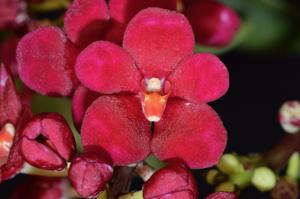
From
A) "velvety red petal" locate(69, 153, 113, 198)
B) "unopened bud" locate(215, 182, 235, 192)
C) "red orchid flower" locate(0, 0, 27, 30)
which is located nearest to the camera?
"velvety red petal" locate(69, 153, 113, 198)

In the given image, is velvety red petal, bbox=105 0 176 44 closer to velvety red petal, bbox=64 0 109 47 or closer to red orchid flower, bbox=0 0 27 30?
velvety red petal, bbox=64 0 109 47

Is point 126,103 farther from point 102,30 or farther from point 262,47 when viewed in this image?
point 262,47

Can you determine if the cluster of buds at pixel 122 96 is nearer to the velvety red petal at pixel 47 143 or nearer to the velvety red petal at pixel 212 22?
the velvety red petal at pixel 47 143

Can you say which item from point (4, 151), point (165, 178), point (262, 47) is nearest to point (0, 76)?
point (4, 151)

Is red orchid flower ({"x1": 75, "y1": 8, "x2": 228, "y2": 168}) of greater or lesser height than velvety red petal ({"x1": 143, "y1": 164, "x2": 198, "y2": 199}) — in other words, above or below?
above

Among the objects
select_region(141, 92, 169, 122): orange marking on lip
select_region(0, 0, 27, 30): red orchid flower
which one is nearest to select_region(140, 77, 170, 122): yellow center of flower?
select_region(141, 92, 169, 122): orange marking on lip

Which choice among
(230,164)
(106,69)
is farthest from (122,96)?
(230,164)
